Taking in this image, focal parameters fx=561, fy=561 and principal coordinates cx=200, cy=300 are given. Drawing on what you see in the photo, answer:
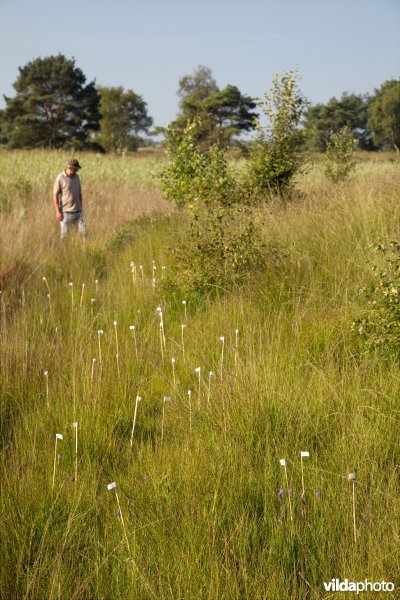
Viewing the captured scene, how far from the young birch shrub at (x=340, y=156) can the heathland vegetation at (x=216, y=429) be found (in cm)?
842

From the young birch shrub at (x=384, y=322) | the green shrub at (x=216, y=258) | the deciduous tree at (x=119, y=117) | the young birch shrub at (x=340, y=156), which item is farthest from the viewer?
the deciduous tree at (x=119, y=117)

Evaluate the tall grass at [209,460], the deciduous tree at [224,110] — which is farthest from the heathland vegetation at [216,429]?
the deciduous tree at [224,110]

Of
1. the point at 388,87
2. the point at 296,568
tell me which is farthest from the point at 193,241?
the point at 388,87

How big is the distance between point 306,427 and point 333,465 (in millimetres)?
347

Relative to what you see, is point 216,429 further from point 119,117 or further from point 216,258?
point 119,117

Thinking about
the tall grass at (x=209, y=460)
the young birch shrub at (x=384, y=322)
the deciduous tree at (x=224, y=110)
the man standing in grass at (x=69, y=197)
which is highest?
the deciduous tree at (x=224, y=110)

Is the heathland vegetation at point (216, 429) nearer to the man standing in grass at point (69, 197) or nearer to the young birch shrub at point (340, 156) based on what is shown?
the man standing in grass at point (69, 197)

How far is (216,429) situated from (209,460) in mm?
311

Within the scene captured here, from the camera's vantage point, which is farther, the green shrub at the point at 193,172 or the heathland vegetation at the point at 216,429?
the green shrub at the point at 193,172

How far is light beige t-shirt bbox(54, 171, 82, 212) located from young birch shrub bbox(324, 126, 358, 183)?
23.7 feet

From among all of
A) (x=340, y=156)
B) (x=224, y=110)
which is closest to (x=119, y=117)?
(x=224, y=110)

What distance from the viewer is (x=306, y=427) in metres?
2.91

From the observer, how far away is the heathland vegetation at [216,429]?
206cm

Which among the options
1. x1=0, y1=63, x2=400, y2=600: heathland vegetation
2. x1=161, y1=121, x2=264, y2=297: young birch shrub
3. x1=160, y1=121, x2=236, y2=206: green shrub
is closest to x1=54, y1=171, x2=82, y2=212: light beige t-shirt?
x1=160, y1=121, x2=236, y2=206: green shrub
